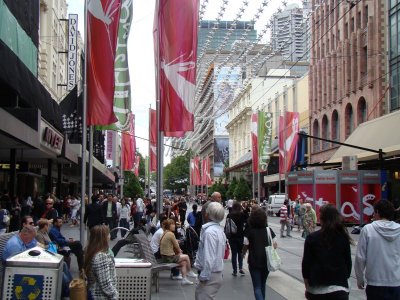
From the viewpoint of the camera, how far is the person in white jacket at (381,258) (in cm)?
602

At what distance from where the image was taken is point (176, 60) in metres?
14.1

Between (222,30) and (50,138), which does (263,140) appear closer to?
(222,30)

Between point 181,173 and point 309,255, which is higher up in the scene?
point 181,173

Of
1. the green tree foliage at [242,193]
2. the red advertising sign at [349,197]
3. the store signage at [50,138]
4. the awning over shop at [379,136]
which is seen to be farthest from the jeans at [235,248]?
the green tree foliage at [242,193]

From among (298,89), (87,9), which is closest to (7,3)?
(87,9)

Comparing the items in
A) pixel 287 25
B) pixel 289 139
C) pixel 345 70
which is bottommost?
pixel 289 139

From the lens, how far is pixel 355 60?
4188cm

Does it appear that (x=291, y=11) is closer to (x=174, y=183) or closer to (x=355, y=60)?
(x=355, y=60)

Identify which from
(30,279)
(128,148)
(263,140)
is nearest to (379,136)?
(263,140)

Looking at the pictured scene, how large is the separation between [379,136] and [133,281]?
1099 inches

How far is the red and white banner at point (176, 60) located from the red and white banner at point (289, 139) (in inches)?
878

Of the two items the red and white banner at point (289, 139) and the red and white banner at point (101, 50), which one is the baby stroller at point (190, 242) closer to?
the red and white banner at point (101, 50)

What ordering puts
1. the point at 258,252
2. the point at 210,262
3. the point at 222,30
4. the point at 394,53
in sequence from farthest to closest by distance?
the point at 394,53 < the point at 222,30 < the point at 258,252 < the point at 210,262

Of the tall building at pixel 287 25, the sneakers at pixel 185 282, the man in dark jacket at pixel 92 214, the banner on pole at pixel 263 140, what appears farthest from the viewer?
the banner on pole at pixel 263 140
